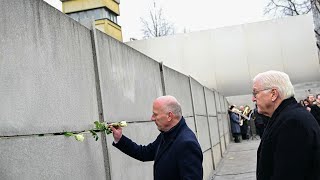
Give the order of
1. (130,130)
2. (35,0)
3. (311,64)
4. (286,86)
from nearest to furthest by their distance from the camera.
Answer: (35,0), (286,86), (130,130), (311,64)

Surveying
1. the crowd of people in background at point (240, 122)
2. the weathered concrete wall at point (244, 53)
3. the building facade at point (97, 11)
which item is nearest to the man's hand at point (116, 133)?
the crowd of people in background at point (240, 122)

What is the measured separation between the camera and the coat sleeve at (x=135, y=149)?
3.97 m

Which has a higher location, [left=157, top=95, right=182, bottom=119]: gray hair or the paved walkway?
[left=157, top=95, right=182, bottom=119]: gray hair

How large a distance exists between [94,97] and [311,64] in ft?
88.9

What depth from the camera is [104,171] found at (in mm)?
3990

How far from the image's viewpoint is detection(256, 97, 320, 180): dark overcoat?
2.97m

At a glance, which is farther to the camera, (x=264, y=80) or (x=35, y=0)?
(x=264, y=80)

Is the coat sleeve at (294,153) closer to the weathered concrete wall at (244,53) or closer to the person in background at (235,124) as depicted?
the person in background at (235,124)

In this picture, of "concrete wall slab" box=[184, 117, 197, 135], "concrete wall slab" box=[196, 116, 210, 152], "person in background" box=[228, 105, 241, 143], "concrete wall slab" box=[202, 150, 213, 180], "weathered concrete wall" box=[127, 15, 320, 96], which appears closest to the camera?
"concrete wall slab" box=[184, 117, 197, 135]

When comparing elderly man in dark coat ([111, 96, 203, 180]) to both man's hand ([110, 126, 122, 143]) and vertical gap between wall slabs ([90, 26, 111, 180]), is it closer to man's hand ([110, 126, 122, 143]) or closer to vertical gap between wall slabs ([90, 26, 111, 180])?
man's hand ([110, 126, 122, 143])

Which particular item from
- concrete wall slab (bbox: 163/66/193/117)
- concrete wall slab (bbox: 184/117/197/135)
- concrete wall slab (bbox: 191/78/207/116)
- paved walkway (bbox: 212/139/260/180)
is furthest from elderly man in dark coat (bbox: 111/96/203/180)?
paved walkway (bbox: 212/139/260/180)

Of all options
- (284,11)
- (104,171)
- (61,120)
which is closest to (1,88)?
(61,120)

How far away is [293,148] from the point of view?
2986 mm

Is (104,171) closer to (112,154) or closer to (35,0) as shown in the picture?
(112,154)
